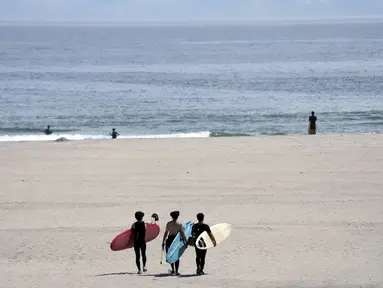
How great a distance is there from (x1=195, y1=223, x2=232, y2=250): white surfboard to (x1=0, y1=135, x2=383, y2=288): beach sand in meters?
0.56

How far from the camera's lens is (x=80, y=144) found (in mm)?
31172

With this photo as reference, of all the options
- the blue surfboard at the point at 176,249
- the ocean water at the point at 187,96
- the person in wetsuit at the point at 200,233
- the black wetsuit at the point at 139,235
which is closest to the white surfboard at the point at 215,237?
the person in wetsuit at the point at 200,233

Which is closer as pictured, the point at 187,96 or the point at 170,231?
the point at 170,231

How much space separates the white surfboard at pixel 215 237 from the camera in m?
15.5

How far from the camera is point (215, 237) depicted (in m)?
16.5

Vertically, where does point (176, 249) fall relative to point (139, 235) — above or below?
below

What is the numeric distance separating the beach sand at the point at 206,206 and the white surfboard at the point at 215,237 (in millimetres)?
563

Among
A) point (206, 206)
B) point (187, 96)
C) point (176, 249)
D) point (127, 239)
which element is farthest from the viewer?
point (187, 96)

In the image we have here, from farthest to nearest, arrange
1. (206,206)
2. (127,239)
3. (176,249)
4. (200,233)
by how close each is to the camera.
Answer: (206,206) → (127,239) → (200,233) → (176,249)

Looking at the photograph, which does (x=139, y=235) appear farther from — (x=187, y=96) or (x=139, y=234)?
(x=187, y=96)

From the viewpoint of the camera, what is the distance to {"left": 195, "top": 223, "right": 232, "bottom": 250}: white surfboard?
15496 mm

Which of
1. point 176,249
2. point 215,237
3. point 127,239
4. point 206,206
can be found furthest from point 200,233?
point 206,206

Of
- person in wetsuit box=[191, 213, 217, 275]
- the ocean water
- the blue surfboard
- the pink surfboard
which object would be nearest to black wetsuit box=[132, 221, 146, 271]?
the pink surfboard

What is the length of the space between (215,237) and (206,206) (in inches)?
202
